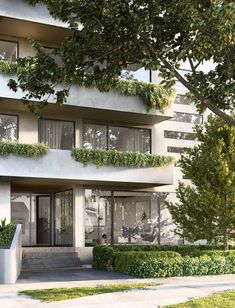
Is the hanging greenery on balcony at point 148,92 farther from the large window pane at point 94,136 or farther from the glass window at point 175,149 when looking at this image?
the glass window at point 175,149

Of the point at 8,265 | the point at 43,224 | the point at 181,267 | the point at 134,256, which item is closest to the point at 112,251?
the point at 134,256

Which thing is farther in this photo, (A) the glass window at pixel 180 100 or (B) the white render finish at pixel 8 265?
(A) the glass window at pixel 180 100

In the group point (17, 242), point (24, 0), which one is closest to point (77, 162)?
point (17, 242)

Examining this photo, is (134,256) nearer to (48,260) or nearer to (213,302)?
(48,260)

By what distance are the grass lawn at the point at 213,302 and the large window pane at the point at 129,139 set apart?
12427 millimetres

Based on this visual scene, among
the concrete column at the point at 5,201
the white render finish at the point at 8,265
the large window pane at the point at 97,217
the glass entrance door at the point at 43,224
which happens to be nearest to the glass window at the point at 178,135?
the large window pane at the point at 97,217

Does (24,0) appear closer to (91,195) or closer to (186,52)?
(91,195)

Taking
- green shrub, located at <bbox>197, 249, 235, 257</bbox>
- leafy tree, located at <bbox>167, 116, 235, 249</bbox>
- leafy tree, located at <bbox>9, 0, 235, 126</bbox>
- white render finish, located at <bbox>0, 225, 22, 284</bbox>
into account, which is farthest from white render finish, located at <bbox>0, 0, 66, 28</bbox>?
green shrub, located at <bbox>197, 249, 235, 257</bbox>

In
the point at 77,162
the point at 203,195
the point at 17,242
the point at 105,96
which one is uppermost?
the point at 105,96

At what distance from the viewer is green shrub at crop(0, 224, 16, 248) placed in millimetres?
17000

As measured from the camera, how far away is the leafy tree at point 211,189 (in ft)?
65.1

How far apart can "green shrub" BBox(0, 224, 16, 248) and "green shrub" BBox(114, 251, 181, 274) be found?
13.0 feet

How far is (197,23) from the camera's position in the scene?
408 inches

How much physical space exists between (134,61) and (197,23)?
227 cm
